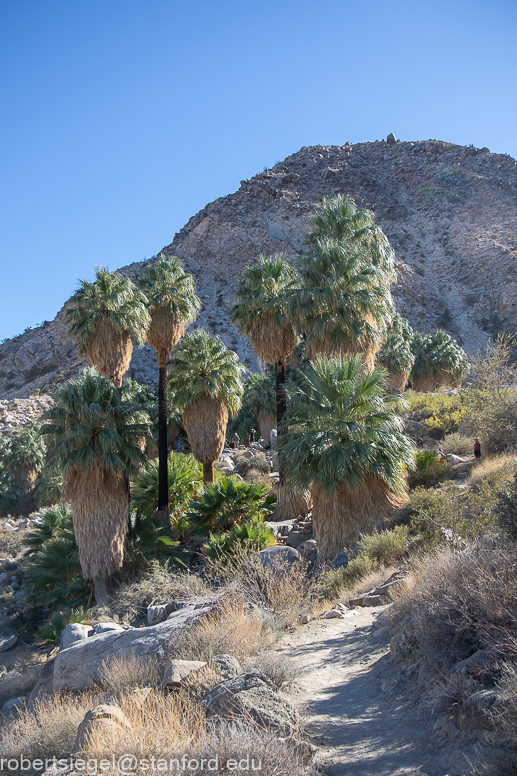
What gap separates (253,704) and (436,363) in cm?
4018

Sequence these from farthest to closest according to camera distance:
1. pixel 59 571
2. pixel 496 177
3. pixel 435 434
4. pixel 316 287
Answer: pixel 496 177 → pixel 435 434 → pixel 316 287 → pixel 59 571

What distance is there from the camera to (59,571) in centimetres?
1600

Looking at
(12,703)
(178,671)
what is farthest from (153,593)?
(178,671)

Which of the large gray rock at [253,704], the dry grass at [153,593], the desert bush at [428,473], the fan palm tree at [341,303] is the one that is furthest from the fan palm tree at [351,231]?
the large gray rock at [253,704]

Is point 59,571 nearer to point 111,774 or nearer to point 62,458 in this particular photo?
point 62,458

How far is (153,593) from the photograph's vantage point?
1227 centimetres

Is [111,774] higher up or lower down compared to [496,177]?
lower down

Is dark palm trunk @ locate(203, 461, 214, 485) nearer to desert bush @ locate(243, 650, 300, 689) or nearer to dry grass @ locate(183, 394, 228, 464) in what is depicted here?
dry grass @ locate(183, 394, 228, 464)

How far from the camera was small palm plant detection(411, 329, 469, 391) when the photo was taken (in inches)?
1620

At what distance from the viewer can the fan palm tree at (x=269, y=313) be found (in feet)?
63.8

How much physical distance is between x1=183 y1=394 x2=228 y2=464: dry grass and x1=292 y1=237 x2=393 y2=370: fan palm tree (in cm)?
560

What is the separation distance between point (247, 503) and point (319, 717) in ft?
39.5

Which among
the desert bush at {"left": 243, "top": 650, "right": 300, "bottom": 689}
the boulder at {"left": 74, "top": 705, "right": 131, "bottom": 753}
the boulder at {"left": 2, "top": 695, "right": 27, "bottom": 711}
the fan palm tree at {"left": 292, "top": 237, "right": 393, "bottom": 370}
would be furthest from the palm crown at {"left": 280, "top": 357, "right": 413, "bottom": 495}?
the boulder at {"left": 74, "top": 705, "right": 131, "bottom": 753}

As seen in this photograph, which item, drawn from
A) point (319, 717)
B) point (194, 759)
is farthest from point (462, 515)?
point (194, 759)
